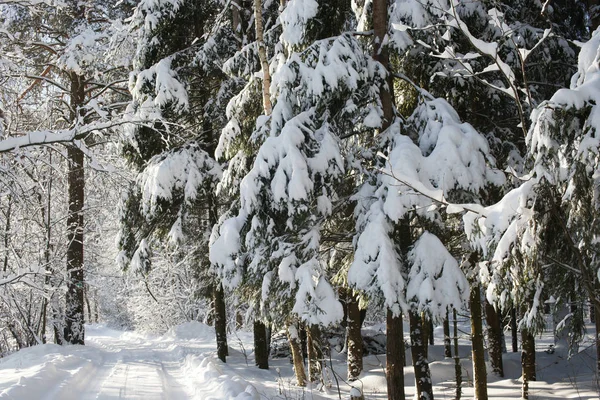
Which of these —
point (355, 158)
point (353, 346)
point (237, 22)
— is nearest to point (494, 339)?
point (353, 346)

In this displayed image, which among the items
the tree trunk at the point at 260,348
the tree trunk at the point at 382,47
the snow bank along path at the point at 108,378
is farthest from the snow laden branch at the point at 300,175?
the tree trunk at the point at 260,348

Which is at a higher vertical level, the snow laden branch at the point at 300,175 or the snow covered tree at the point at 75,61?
the snow covered tree at the point at 75,61

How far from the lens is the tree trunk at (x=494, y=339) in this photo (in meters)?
12.4

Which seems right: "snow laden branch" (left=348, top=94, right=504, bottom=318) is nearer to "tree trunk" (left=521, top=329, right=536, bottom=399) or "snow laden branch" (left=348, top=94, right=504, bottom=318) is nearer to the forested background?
the forested background

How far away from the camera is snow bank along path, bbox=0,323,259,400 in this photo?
7527 mm

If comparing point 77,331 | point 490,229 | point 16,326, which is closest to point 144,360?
point 77,331

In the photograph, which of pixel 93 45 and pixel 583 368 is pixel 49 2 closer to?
pixel 93 45

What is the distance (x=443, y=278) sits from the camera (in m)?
6.86

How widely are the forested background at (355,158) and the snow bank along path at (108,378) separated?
55.0 inches

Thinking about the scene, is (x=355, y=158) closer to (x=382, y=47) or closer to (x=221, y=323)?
(x=382, y=47)

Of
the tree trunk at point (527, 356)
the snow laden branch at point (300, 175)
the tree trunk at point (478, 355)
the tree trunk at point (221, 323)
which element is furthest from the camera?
the tree trunk at point (221, 323)

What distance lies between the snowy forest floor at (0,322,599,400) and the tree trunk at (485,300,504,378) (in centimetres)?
34

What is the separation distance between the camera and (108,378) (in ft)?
31.6

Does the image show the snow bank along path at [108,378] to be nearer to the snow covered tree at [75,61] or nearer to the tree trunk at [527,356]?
the snow covered tree at [75,61]
